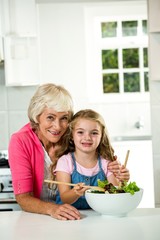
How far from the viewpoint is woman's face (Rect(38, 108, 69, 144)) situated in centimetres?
227

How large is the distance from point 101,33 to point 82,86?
27.5 inches

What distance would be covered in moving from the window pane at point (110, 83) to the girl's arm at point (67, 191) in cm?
383

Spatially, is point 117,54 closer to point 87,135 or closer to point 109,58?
point 109,58

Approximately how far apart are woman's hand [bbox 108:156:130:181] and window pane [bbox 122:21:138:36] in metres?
3.88

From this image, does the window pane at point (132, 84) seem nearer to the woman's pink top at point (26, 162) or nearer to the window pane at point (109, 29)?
the window pane at point (109, 29)

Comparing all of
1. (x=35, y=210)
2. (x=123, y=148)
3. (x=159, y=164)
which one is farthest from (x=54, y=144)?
(x=123, y=148)

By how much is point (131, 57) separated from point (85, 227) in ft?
14.4

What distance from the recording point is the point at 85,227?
169 cm

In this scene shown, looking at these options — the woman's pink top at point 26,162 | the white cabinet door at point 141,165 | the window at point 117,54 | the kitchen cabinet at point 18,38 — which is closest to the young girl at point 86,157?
the woman's pink top at point 26,162

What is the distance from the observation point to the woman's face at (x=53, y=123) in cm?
227

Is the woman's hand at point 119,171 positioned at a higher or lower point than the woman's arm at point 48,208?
higher

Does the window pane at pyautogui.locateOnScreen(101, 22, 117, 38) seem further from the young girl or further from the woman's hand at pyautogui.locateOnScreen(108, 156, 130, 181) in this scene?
the woman's hand at pyautogui.locateOnScreen(108, 156, 130, 181)

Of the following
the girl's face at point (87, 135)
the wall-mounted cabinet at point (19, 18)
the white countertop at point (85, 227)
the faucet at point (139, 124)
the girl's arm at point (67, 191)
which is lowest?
the faucet at point (139, 124)

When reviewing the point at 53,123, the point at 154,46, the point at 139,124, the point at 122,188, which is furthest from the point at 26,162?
the point at 139,124
